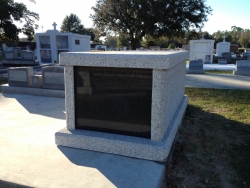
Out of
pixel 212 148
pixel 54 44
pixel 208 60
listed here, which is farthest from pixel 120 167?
pixel 208 60

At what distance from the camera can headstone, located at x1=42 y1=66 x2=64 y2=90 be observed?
668 centimetres

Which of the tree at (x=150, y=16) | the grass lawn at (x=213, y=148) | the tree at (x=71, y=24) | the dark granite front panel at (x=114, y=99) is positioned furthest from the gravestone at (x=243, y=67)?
the tree at (x=71, y=24)

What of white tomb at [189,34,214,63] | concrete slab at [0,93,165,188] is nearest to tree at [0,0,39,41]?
white tomb at [189,34,214,63]

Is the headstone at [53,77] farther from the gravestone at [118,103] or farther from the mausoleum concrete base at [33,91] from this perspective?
the gravestone at [118,103]

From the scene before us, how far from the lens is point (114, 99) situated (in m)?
3.00

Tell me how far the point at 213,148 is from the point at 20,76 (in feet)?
20.4

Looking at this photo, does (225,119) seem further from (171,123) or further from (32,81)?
(32,81)

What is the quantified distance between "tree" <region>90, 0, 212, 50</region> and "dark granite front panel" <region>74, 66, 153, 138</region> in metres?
17.4

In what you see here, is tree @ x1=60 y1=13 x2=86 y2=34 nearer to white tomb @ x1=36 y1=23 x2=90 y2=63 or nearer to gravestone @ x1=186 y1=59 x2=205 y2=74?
white tomb @ x1=36 y1=23 x2=90 y2=63

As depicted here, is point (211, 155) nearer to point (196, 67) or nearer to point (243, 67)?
point (243, 67)

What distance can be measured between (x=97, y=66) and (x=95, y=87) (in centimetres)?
30

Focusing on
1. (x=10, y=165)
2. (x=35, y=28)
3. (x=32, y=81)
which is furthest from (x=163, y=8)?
(x=35, y=28)

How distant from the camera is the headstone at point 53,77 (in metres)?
6.68

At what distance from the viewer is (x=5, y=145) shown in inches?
126
